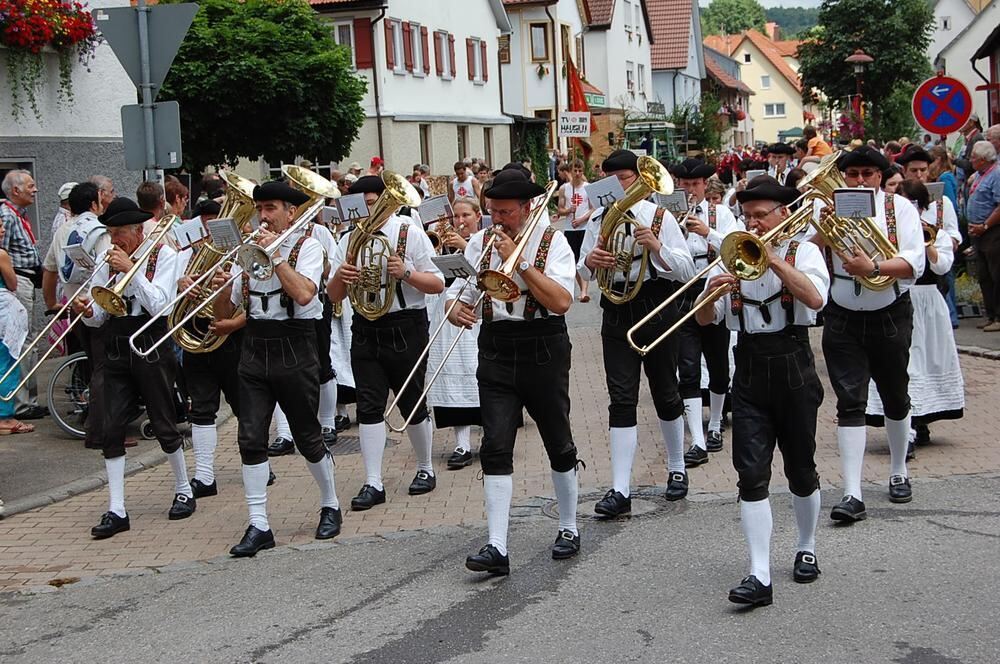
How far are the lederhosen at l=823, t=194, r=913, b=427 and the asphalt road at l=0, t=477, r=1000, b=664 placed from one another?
677 mm

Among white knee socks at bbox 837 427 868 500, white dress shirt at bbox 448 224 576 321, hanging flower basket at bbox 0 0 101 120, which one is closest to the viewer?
white dress shirt at bbox 448 224 576 321

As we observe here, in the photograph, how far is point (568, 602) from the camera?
6504 millimetres

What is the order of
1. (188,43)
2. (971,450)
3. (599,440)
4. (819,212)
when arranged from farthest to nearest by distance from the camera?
(188,43) < (599,440) < (971,450) < (819,212)

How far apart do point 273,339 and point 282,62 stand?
19.4 m

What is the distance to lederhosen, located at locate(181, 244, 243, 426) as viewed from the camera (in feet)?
30.2

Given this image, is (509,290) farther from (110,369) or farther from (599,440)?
(599,440)

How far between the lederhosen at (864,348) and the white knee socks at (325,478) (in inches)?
115

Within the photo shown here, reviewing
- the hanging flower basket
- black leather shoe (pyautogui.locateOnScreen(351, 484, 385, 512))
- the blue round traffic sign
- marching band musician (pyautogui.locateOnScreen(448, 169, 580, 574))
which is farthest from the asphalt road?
the hanging flower basket

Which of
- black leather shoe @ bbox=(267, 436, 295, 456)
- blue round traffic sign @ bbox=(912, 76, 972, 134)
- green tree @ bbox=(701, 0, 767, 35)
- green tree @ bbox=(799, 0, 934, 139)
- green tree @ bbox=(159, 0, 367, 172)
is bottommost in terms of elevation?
black leather shoe @ bbox=(267, 436, 295, 456)

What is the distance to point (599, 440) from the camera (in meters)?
10.7

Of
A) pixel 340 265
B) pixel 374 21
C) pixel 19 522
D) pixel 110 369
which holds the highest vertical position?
pixel 374 21

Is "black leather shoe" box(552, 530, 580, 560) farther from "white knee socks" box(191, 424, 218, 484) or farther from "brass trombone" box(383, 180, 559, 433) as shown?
"white knee socks" box(191, 424, 218, 484)

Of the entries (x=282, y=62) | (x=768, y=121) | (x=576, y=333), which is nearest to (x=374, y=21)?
(x=282, y=62)

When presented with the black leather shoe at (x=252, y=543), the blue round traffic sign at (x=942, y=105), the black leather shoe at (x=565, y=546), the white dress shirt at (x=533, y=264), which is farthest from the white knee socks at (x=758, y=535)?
the blue round traffic sign at (x=942, y=105)
